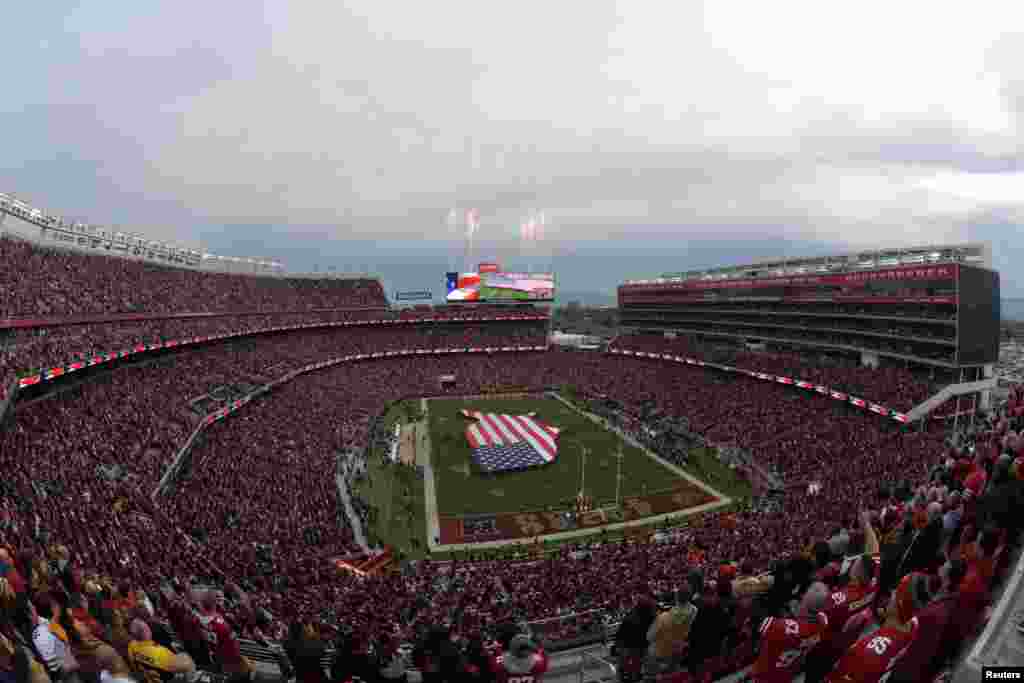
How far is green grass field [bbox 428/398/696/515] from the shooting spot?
2736 cm

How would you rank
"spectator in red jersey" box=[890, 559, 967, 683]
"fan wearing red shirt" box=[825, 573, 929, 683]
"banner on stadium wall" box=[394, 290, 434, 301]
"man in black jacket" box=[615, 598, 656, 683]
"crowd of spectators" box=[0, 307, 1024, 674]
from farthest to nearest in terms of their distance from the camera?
"banner on stadium wall" box=[394, 290, 434, 301] < "crowd of spectators" box=[0, 307, 1024, 674] < "man in black jacket" box=[615, 598, 656, 683] < "spectator in red jersey" box=[890, 559, 967, 683] < "fan wearing red shirt" box=[825, 573, 929, 683]

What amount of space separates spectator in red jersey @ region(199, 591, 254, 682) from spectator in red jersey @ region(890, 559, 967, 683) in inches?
268

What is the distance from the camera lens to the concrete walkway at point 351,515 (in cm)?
2186

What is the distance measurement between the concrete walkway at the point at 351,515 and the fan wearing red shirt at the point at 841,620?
61.6 feet

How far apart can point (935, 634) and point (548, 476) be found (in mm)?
27045

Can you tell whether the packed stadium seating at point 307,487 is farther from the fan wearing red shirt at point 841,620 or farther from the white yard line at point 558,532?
the white yard line at point 558,532

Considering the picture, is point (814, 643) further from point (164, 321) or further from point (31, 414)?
point (164, 321)

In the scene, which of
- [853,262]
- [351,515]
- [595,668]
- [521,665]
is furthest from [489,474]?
[853,262]

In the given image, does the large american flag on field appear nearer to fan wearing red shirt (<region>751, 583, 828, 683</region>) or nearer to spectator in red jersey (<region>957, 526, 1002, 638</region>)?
fan wearing red shirt (<region>751, 583, 828, 683</region>)

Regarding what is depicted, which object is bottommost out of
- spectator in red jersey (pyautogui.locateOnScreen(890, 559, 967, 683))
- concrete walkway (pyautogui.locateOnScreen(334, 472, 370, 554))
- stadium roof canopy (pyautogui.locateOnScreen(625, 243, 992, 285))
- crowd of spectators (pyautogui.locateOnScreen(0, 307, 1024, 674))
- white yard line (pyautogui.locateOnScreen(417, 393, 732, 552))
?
white yard line (pyautogui.locateOnScreen(417, 393, 732, 552))

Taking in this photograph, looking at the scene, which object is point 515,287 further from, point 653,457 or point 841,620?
point 841,620

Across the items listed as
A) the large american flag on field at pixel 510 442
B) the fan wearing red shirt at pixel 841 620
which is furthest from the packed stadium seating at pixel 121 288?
the fan wearing red shirt at pixel 841 620

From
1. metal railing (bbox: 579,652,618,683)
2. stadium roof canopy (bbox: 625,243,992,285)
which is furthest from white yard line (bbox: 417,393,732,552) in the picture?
stadium roof canopy (bbox: 625,243,992,285)

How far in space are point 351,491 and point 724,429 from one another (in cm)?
2639
